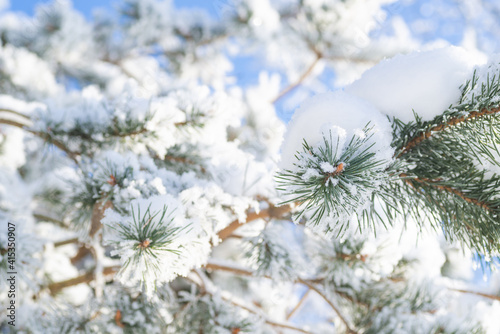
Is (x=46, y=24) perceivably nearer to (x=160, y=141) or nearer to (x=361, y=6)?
(x=160, y=141)

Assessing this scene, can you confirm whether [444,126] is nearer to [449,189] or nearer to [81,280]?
[449,189]

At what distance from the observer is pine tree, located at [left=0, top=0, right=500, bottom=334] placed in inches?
26.4

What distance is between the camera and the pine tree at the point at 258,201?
671mm

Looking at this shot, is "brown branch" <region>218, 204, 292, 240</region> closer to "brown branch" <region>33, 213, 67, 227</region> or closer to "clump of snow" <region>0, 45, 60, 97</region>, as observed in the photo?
"brown branch" <region>33, 213, 67, 227</region>

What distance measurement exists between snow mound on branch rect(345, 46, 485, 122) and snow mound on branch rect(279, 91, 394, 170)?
40 millimetres

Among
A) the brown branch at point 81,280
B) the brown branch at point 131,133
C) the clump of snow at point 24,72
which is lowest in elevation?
the brown branch at point 81,280

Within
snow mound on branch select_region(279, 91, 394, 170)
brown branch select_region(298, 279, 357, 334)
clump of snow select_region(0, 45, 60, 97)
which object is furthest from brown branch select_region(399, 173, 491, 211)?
clump of snow select_region(0, 45, 60, 97)

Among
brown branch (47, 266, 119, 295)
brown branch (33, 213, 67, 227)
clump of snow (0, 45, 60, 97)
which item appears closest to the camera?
brown branch (47, 266, 119, 295)

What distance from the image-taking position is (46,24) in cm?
273

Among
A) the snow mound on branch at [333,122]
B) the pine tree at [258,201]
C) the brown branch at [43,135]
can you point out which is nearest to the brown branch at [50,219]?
the pine tree at [258,201]

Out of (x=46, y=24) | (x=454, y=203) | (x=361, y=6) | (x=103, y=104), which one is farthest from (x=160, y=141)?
(x=361, y=6)

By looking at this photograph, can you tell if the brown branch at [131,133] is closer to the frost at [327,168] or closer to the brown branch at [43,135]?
the brown branch at [43,135]

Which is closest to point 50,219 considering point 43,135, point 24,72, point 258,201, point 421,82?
point 24,72

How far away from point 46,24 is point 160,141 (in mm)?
2230
